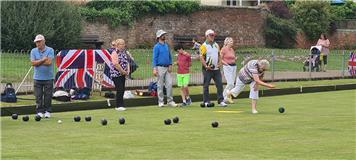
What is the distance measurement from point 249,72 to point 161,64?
247 centimetres

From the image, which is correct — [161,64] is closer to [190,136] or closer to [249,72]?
[249,72]

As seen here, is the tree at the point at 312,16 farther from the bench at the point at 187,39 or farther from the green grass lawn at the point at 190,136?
the green grass lawn at the point at 190,136

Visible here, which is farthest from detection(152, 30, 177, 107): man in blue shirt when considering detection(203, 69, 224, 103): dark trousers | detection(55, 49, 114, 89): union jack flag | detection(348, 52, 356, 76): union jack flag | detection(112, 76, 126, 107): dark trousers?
detection(348, 52, 356, 76): union jack flag

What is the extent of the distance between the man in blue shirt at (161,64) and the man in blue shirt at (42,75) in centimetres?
330

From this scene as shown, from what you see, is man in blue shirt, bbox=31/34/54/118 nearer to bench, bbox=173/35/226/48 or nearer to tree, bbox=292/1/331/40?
bench, bbox=173/35/226/48

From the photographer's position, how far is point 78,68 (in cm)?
1986

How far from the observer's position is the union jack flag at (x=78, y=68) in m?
19.3

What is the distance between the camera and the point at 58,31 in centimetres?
3391

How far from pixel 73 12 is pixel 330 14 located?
72.0 ft

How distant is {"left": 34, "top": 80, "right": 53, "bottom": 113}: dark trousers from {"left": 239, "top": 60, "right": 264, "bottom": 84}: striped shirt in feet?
13.6

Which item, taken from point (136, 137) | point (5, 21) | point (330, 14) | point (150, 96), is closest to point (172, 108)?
point (150, 96)

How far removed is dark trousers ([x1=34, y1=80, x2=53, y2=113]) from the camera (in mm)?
15211

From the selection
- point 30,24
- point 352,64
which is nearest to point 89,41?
point 30,24

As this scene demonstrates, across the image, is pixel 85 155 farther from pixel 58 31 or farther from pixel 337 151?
pixel 58 31
